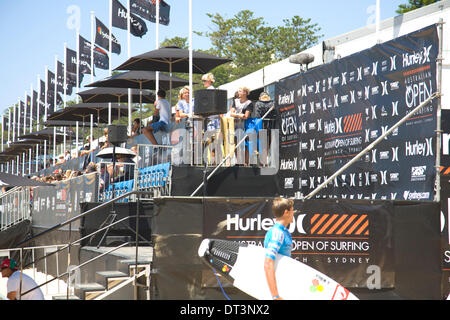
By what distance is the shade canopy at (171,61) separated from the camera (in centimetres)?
1689

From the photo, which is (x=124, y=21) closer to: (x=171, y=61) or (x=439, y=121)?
(x=171, y=61)

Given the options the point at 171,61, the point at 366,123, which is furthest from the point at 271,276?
the point at 171,61

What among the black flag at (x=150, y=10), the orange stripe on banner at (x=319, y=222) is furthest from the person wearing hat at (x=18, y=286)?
the black flag at (x=150, y=10)

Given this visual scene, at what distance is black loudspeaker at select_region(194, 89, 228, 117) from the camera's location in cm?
1306

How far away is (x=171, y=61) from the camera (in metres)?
17.6

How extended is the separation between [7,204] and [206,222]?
15.4 m

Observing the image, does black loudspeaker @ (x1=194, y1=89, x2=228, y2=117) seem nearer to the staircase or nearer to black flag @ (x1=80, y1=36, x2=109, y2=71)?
the staircase

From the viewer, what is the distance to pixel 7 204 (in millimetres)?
23453

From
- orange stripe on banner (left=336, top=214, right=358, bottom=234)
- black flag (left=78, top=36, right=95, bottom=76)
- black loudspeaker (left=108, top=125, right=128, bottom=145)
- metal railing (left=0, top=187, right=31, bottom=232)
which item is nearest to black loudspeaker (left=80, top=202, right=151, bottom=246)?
black loudspeaker (left=108, top=125, right=128, bottom=145)

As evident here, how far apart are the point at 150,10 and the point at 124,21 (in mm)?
2236

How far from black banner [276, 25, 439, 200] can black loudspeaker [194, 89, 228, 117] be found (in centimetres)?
165
